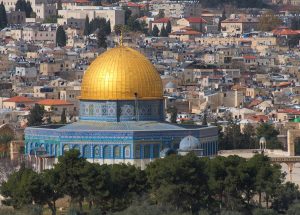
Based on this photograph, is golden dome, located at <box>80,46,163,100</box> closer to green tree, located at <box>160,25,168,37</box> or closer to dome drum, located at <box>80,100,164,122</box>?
dome drum, located at <box>80,100,164,122</box>

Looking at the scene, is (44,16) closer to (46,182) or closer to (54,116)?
(54,116)

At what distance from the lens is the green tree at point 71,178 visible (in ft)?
190

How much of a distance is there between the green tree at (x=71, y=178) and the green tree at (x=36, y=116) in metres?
25.5

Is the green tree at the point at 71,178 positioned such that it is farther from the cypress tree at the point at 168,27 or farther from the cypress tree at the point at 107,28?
the cypress tree at the point at 168,27

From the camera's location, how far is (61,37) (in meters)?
145

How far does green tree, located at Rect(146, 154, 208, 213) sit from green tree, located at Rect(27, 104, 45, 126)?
26.0m

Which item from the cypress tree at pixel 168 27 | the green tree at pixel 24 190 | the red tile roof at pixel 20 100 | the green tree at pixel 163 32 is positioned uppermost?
the green tree at pixel 24 190

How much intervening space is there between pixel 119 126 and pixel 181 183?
8.47 meters

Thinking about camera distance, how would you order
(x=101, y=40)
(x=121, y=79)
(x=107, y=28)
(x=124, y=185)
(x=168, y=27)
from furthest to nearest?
(x=168, y=27), (x=107, y=28), (x=101, y=40), (x=121, y=79), (x=124, y=185)

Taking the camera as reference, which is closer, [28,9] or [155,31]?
[155,31]

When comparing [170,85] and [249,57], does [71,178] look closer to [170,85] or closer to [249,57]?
[170,85]

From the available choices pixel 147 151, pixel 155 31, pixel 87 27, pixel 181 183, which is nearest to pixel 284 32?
pixel 155 31

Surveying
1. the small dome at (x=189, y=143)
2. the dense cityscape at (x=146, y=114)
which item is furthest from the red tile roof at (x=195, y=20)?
the small dome at (x=189, y=143)

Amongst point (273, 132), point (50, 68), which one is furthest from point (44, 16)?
point (273, 132)
